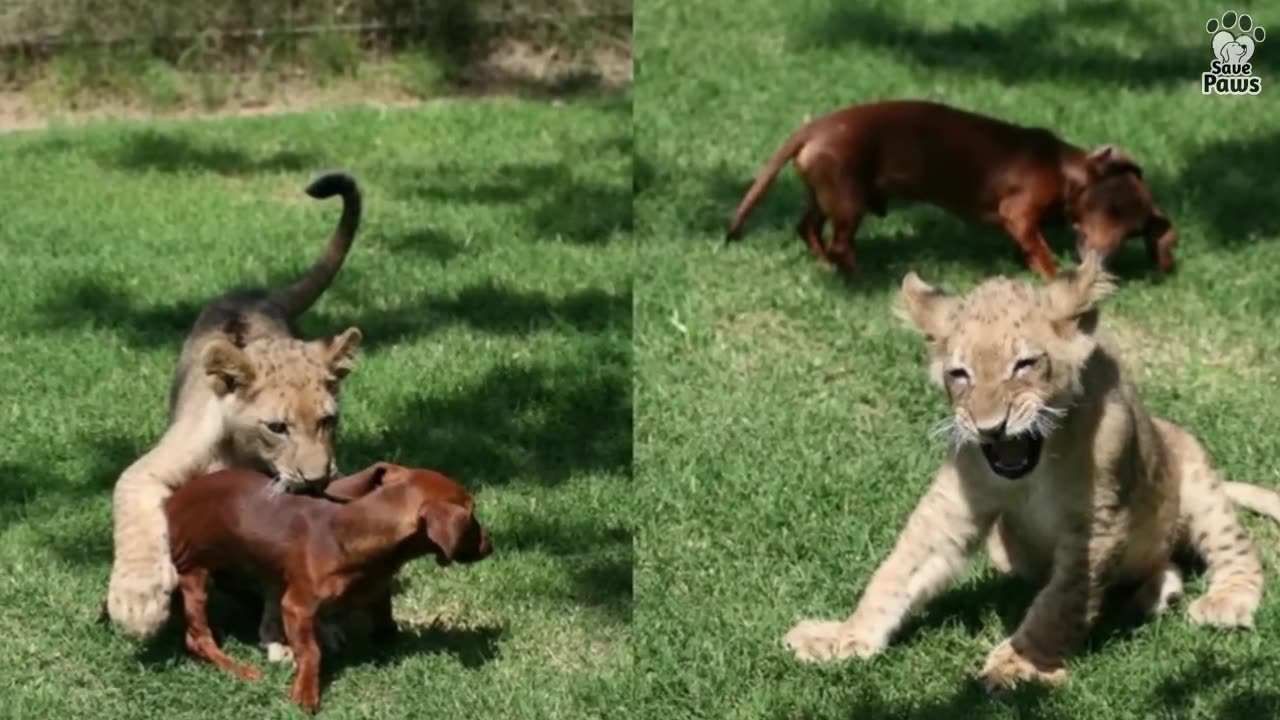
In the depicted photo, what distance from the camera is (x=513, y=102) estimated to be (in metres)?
9.45

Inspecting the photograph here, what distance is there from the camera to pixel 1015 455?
439cm

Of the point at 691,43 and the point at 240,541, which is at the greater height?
the point at 240,541

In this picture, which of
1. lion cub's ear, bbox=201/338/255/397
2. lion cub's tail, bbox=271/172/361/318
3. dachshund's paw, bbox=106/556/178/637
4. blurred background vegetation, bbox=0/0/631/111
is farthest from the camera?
blurred background vegetation, bbox=0/0/631/111

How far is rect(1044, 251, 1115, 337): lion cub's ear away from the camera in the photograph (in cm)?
432

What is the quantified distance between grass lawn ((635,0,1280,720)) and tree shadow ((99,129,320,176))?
4.06 feet

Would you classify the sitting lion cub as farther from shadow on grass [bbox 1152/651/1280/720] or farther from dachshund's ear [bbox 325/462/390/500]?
dachshund's ear [bbox 325/462/390/500]

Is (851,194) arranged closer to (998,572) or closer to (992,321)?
(998,572)

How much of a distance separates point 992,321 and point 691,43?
5.96 m

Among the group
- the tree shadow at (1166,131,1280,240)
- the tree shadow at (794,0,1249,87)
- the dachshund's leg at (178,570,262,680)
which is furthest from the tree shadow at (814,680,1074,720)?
the tree shadow at (794,0,1249,87)

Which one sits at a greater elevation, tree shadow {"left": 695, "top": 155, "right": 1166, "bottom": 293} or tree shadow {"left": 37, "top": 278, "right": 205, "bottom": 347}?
tree shadow {"left": 37, "top": 278, "right": 205, "bottom": 347}

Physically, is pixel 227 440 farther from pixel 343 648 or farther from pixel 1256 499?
pixel 1256 499

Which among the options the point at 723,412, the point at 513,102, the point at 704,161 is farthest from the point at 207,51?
the point at 723,412

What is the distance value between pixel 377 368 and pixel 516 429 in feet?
1.76

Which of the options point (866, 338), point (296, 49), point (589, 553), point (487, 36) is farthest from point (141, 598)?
point (487, 36)
